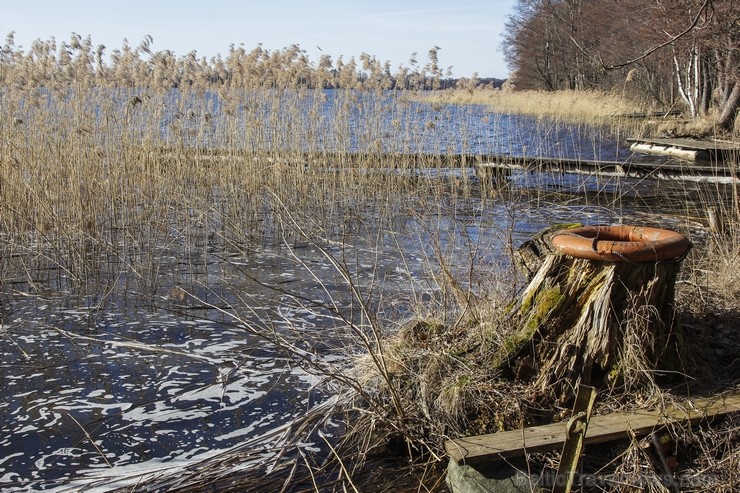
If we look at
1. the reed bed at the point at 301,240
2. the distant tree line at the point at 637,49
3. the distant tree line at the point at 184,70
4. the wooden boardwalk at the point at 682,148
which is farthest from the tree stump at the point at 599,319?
the wooden boardwalk at the point at 682,148

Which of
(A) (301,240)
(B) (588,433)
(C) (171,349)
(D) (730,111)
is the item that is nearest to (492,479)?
(B) (588,433)

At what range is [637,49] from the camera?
28.2 metres

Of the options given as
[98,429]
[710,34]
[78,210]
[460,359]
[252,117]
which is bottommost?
[98,429]

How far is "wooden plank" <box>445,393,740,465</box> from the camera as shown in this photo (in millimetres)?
3090

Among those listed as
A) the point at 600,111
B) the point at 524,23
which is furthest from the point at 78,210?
the point at 524,23

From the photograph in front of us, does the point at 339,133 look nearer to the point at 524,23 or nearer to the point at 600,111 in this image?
the point at 600,111

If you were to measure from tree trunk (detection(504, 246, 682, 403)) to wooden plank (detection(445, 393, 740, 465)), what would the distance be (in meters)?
0.23

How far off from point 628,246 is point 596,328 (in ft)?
1.36

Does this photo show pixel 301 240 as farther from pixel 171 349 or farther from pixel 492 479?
pixel 492 479

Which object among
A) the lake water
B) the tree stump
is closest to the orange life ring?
the tree stump

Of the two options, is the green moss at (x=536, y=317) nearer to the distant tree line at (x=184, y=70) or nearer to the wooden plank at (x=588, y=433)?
the wooden plank at (x=588, y=433)

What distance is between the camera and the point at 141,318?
227 inches

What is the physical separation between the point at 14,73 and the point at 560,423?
6624 millimetres

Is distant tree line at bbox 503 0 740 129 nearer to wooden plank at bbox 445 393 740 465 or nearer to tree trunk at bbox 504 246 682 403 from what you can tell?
tree trunk at bbox 504 246 682 403
